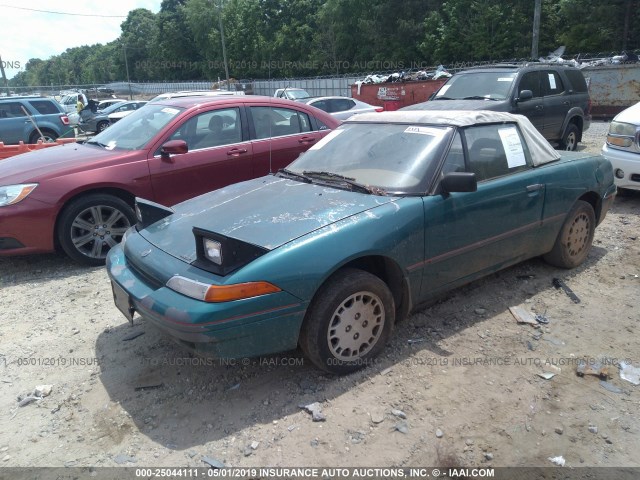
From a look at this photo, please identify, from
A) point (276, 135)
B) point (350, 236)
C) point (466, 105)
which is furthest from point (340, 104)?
point (350, 236)

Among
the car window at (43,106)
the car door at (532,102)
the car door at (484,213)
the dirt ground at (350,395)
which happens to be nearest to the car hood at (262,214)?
the car door at (484,213)

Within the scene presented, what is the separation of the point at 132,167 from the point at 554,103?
7.47 metres

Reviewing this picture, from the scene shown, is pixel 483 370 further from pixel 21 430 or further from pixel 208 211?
pixel 21 430

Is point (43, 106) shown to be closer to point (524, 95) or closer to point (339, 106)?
point (339, 106)

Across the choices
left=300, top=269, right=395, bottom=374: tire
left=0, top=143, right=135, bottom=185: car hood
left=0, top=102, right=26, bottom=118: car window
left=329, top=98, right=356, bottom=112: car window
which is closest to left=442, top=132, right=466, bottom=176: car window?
left=300, top=269, right=395, bottom=374: tire

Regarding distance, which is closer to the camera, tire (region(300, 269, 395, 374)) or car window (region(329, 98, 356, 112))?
tire (region(300, 269, 395, 374))

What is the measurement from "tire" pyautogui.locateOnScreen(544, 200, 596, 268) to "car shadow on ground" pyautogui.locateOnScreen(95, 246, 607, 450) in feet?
2.33

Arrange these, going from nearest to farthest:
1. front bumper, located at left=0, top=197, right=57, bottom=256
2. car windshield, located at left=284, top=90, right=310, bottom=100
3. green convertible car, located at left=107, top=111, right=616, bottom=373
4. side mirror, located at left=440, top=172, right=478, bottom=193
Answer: green convertible car, located at left=107, top=111, right=616, bottom=373
side mirror, located at left=440, top=172, right=478, bottom=193
front bumper, located at left=0, top=197, right=57, bottom=256
car windshield, located at left=284, top=90, right=310, bottom=100

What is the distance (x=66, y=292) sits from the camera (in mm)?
4602

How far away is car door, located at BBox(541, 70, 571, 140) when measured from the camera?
8875mm

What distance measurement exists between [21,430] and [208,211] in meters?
1.71

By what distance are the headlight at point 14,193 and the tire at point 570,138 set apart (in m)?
8.77

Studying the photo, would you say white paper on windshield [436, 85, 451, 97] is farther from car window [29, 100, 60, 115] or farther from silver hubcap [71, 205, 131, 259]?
car window [29, 100, 60, 115]

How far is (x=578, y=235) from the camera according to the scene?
4.67 metres
